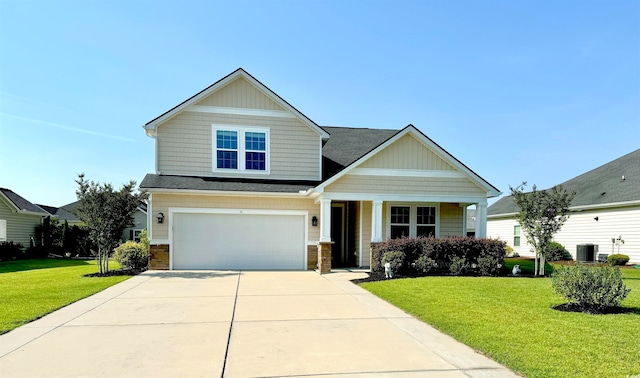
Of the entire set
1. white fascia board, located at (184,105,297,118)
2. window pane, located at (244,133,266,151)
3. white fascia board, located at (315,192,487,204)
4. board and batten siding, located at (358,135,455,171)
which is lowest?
white fascia board, located at (315,192,487,204)

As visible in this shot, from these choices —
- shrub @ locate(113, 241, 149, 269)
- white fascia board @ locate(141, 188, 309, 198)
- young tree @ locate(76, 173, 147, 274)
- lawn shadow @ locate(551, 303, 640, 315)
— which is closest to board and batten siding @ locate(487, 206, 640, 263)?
lawn shadow @ locate(551, 303, 640, 315)

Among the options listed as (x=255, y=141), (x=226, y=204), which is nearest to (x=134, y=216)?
(x=226, y=204)

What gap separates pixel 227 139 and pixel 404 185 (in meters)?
7.22

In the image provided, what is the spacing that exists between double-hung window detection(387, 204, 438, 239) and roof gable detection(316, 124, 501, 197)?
2104 millimetres

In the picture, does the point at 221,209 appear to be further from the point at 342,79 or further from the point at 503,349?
the point at 503,349

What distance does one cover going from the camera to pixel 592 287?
6754 mm

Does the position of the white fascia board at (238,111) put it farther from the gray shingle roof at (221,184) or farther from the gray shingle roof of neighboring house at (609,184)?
the gray shingle roof of neighboring house at (609,184)

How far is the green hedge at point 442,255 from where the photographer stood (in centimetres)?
1209

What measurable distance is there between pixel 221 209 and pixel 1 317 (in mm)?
7737

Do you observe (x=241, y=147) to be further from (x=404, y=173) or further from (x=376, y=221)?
(x=404, y=173)

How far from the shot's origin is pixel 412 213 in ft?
48.9

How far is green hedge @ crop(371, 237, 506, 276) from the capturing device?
12086 millimetres

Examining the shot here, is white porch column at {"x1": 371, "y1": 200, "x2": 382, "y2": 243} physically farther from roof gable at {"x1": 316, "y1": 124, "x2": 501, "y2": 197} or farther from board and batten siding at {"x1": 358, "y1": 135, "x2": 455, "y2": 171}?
roof gable at {"x1": 316, "y1": 124, "x2": 501, "y2": 197}

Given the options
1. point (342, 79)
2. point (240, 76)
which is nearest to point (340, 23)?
point (342, 79)
